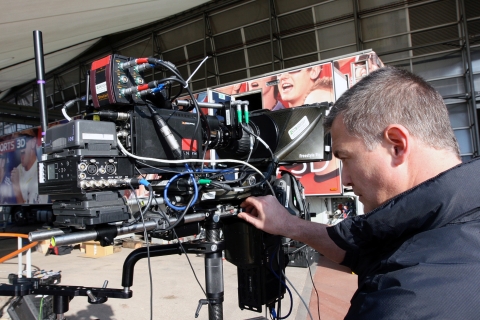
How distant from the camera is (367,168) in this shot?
40.1 inches

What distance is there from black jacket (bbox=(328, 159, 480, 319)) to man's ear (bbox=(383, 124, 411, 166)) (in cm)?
11

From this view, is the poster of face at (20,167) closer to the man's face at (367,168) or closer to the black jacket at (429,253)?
the man's face at (367,168)

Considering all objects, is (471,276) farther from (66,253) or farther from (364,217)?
(66,253)

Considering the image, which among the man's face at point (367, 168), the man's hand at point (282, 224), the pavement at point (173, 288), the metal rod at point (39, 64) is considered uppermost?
the metal rod at point (39, 64)

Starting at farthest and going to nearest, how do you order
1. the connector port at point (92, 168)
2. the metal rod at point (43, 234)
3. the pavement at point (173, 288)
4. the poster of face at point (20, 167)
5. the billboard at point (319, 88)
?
the poster of face at point (20, 167), the billboard at point (319, 88), the pavement at point (173, 288), the connector port at point (92, 168), the metal rod at point (43, 234)

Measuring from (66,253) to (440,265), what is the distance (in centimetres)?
794

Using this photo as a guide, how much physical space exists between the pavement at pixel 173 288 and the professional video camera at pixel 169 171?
4.17 ft

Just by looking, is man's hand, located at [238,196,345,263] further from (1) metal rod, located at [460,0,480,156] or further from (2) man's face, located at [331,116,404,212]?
(1) metal rod, located at [460,0,480,156]

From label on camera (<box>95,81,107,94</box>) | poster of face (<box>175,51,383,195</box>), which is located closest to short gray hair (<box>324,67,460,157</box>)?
label on camera (<box>95,81,107,94</box>)

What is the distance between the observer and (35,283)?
64.9 inches

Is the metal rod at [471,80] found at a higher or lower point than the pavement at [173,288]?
higher

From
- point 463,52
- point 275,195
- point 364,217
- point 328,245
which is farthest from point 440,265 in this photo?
point 463,52

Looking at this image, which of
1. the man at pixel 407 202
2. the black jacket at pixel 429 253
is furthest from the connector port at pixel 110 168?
the black jacket at pixel 429 253

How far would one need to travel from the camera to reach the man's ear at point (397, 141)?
36.8 inches
